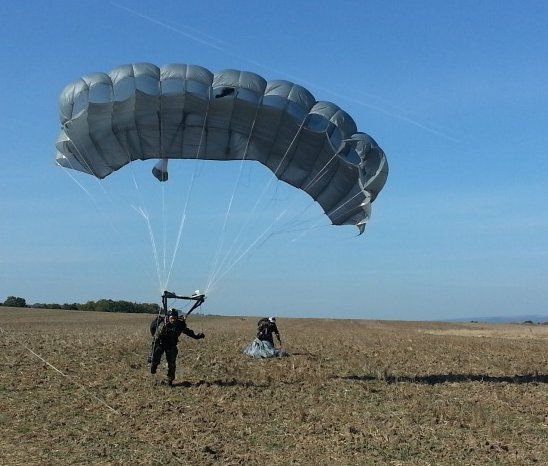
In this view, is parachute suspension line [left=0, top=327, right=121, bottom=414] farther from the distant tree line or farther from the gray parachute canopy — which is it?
the distant tree line

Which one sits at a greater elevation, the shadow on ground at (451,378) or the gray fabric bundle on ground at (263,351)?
the gray fabric bundle on ground at (263,351)

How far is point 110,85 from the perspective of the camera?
14062 millimetres

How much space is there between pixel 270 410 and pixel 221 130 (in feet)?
20.9

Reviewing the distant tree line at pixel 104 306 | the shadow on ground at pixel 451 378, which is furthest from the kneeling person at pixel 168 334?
the distant tree line at pixel 104 306

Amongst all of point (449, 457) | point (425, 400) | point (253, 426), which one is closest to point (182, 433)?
point (253, 426)

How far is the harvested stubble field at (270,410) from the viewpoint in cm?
895

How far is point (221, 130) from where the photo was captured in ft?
50.4

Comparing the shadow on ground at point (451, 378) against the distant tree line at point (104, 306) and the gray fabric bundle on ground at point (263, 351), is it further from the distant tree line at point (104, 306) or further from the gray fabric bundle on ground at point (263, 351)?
the distant tree line at point (104, 306)

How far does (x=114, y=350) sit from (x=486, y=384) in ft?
31.8

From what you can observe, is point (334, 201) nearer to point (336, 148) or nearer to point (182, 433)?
point (336, 148)

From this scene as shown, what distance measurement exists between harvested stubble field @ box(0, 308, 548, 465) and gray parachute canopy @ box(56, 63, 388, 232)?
3962mm

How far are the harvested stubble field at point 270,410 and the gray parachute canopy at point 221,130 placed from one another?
396cm

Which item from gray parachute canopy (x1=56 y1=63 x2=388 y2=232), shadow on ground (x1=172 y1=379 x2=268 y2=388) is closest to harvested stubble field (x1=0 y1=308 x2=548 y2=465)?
shadow on ground (x1=172 y1=379 x2=268 y2=388)

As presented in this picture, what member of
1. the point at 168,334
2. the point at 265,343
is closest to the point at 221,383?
the point at 168,334
